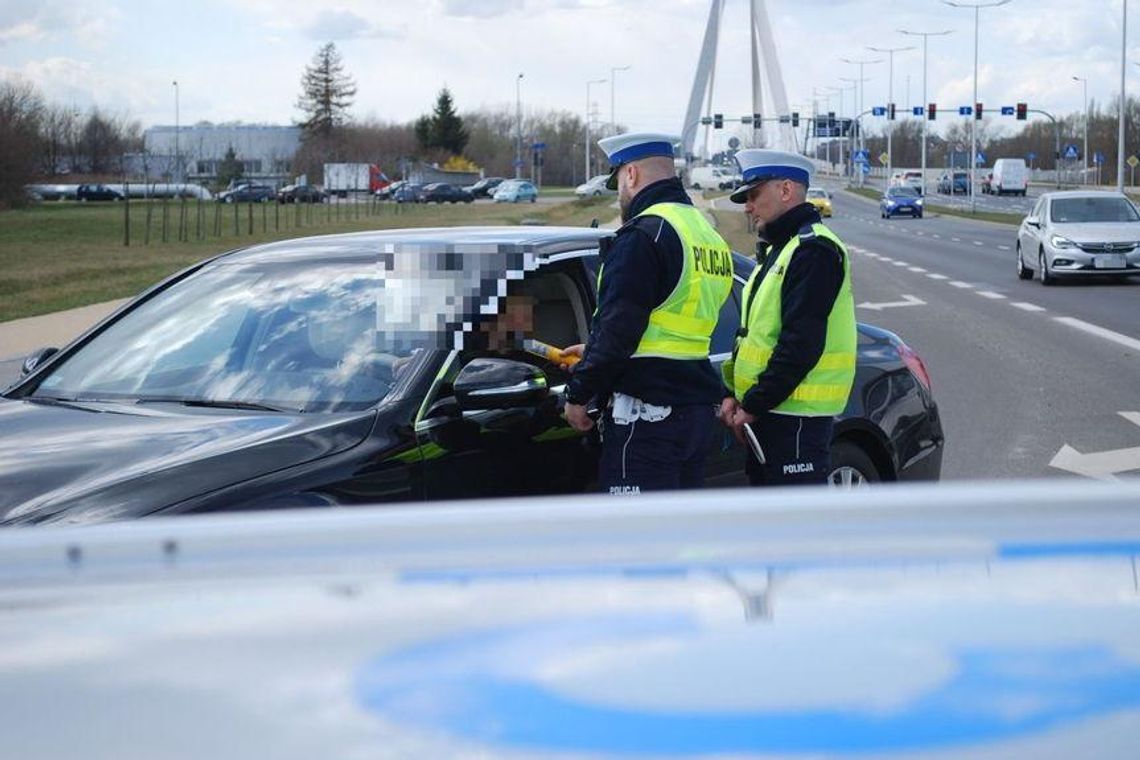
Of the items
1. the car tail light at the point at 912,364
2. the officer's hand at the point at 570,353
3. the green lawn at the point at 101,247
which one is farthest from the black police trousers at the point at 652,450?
the green lawn at the point at 101,247

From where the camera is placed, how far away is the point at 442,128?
15112 cm

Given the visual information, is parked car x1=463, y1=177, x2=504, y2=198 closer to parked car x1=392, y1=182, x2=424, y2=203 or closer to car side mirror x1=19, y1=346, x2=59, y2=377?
parked car x1=392, y1=182, x2=424, y2=203

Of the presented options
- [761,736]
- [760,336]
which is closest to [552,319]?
[760,336]

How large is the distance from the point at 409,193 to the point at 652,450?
326 ft

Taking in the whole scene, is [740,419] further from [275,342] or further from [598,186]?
[598,186]

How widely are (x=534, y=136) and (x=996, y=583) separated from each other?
17771 cm

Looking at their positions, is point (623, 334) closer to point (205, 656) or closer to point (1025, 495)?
point (1025, 495)

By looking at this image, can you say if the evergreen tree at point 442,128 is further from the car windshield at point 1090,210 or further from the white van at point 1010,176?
the car windshield at point 1090,210

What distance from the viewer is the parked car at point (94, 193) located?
9856 cm

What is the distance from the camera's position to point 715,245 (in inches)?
197

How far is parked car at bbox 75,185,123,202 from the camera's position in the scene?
323ft

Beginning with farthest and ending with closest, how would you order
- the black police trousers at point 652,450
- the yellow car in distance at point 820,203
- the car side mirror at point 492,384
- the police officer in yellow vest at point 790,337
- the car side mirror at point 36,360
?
the yellow car in distance at point 820,203, the car side mirror at point 36,360, the police officer in yellow vest at point 790,337, the black police trousers at point 652,450, the car side mirror at point 492,384

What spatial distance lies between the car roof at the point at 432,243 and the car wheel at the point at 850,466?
1380mm

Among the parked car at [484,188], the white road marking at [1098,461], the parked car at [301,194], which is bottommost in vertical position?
the white road marking at [1098,461]
